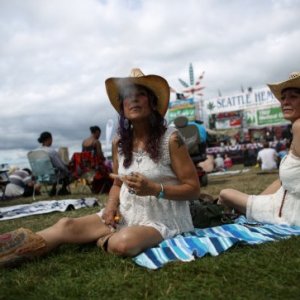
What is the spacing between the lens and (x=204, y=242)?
258 centimetres

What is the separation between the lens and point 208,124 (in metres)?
36.4

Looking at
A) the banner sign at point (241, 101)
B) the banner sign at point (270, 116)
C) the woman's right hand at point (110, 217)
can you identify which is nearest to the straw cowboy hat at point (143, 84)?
the woman's right hand at point (110, 217)

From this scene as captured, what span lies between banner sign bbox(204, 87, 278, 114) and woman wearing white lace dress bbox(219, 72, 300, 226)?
1200 inches

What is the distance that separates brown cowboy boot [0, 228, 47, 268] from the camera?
2404 mm

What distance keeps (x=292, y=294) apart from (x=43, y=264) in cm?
151

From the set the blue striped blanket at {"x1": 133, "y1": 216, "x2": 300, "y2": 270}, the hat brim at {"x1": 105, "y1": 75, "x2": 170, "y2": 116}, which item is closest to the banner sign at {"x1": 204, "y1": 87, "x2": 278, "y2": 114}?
the blue striped blanket at {"x1": 133, "y1": 216, "x2": 300, "y2": 270}

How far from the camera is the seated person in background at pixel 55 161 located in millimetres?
8961

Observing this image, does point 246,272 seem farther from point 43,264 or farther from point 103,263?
point 43,264

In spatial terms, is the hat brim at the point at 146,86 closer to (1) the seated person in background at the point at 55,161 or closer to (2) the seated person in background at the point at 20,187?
(1) the seated person in background at the point at 55,161

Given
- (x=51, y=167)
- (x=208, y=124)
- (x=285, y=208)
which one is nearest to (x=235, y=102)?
(x=208, y=124)

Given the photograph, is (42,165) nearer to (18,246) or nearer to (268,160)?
(18,246)

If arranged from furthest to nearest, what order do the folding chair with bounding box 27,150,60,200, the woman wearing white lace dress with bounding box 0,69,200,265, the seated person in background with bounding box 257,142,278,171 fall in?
the seated person in background with bounding box 257,142,278,171, the folding chair with bounding box 27,150,60,200, the woman wearing white lace dress with bounding box 0,69,200,265

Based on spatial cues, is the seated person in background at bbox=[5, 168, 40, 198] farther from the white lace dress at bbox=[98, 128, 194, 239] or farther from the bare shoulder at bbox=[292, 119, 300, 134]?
the bare shoulder at bbox=[292, 119, 300, 134]

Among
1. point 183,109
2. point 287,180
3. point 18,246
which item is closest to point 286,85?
point 287,180
